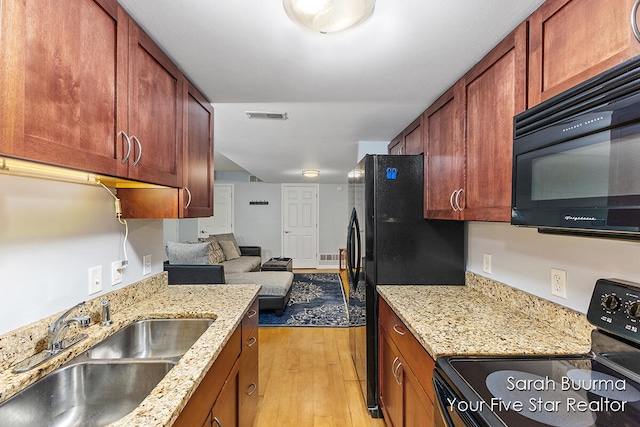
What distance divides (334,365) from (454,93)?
2.45 m

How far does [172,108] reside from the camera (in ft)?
5.02

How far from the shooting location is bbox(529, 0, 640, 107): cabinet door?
0.82 metres

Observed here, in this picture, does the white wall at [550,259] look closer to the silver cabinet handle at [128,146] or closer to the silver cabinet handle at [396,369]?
the silver cabinet handle at [396,369]

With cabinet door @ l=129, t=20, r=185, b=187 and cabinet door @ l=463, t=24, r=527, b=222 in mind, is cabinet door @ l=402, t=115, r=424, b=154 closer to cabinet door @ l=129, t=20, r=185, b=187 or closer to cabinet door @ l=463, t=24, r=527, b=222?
cabinet door @ l=463, t=24, r=527, b=222

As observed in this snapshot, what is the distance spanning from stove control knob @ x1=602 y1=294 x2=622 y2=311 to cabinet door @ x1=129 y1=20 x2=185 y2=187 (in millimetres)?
1809

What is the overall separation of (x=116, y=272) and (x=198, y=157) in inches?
31.2

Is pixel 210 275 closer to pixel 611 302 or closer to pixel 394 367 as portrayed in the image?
pixel 394 367

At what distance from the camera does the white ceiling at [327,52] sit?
3.70ft

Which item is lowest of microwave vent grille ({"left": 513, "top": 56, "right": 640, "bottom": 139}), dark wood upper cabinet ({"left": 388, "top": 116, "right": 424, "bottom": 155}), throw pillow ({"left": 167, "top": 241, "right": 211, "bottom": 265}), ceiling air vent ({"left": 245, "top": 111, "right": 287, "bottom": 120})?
throw pillow ({"left": 167, "top": 241, "right": 211, "bottom": 265})

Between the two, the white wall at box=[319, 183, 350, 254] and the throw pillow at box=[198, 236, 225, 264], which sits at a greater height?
the white wall at box=[319, 183, 350, 254]

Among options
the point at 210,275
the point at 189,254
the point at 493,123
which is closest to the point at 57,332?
the point at 493,123

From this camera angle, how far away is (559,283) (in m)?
1.34

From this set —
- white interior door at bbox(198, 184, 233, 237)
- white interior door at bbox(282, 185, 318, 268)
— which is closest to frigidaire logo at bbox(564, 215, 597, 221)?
white interior door at bbox(282, 185, 318, 268)

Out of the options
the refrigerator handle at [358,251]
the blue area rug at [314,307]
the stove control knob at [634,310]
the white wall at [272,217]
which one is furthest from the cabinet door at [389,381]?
the white wall at [272,217]
